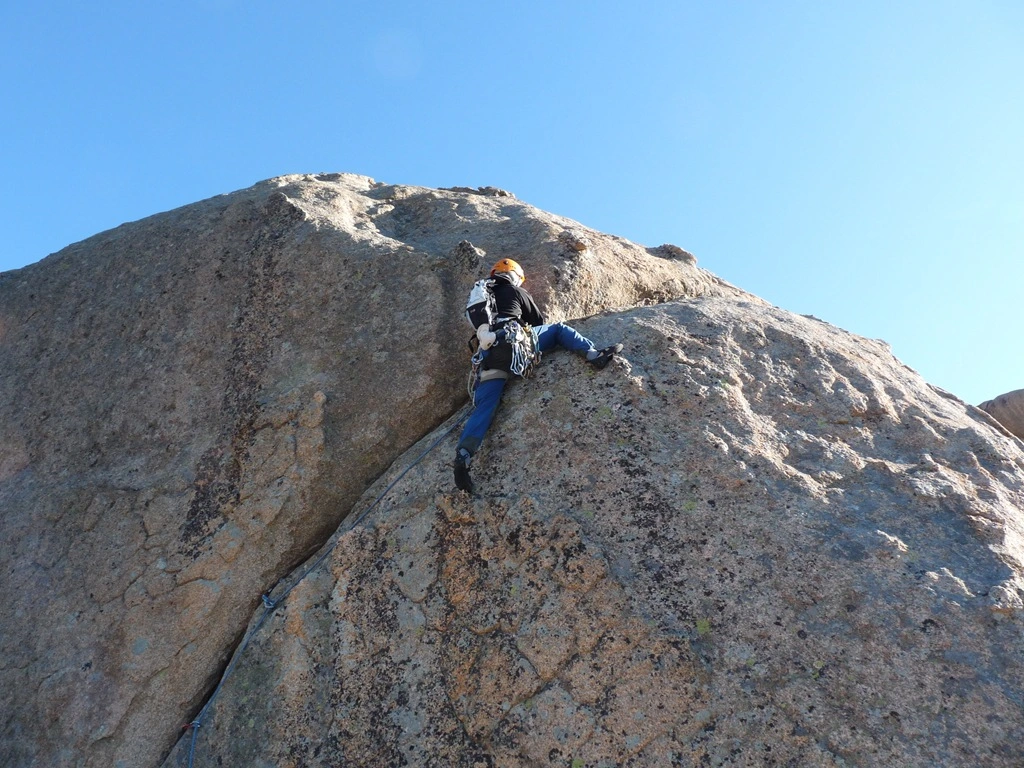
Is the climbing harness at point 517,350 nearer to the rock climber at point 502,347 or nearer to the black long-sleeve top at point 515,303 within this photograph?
the rock climber at point 502,347

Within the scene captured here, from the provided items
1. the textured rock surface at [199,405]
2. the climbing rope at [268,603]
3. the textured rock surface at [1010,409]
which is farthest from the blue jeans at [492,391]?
the textured rock surface at [1010,409]

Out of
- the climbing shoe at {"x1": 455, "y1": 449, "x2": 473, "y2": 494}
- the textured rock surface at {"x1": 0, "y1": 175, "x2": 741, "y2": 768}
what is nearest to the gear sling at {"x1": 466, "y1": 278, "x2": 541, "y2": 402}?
the textured rock surface at {"x1": 0, "y1": 175, "x2": 741, "y2": 768}

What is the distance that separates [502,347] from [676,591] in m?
2.31

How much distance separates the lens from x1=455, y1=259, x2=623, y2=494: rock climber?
5922 mm

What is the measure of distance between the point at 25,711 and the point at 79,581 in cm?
95

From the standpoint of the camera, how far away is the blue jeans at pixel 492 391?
19.5 ft

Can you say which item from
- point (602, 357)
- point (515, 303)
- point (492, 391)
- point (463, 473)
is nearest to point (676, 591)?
point (463, 473)

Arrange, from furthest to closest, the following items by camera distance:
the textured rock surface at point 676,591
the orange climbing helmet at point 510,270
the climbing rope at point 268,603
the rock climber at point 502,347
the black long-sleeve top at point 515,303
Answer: the orange climbing helmet at point 510,270 < the black long-sleeve top at point 515,303 < the rock climber at point 502,347 < the climbing rope at point 268,603 < the textured rock surface at point 676,591

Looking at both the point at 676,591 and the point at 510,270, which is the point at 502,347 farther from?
the point at 676,591

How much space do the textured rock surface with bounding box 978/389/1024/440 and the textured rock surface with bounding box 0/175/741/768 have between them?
256 inches

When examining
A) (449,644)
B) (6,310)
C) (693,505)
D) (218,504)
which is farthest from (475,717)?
(6,310)

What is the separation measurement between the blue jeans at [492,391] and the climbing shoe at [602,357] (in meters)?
0.10

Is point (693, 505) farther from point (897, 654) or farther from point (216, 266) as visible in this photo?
point (216, 266)

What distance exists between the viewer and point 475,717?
190 inches
